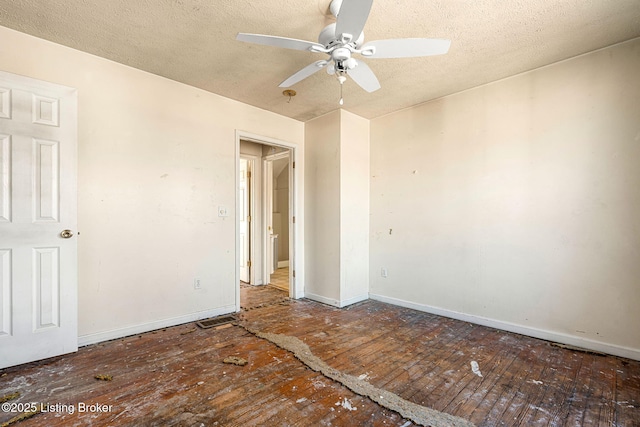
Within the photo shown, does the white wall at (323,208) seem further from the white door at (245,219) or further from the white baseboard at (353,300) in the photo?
the white door at (245,219)

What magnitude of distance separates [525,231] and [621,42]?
167 cm

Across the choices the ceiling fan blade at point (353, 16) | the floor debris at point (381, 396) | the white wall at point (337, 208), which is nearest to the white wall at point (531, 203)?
the white wall at point (337, 208)

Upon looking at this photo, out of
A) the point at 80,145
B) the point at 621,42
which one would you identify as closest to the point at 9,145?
the point at 80,145

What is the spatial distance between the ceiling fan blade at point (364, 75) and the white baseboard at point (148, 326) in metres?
2.76

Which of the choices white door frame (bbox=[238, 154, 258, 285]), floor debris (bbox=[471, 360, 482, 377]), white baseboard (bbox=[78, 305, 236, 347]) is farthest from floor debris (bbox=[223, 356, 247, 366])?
white door frame (bbox=[238, 154, 258, 285])

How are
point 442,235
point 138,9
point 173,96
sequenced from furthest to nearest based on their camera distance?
point 442,235
point 173,96
point 138,9

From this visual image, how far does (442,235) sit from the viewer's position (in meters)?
3.32

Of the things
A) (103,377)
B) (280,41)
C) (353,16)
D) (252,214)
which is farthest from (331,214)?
(103,377)

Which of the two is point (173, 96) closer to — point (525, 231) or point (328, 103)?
point (328, 103)

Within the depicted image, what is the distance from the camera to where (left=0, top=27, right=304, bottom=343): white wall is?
2461mm

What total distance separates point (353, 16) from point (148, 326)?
10.1 feet

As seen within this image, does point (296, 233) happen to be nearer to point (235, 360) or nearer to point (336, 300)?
point (336, 300)

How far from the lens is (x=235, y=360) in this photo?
87.5 inches

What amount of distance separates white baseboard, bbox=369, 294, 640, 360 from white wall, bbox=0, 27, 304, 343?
2339mm
